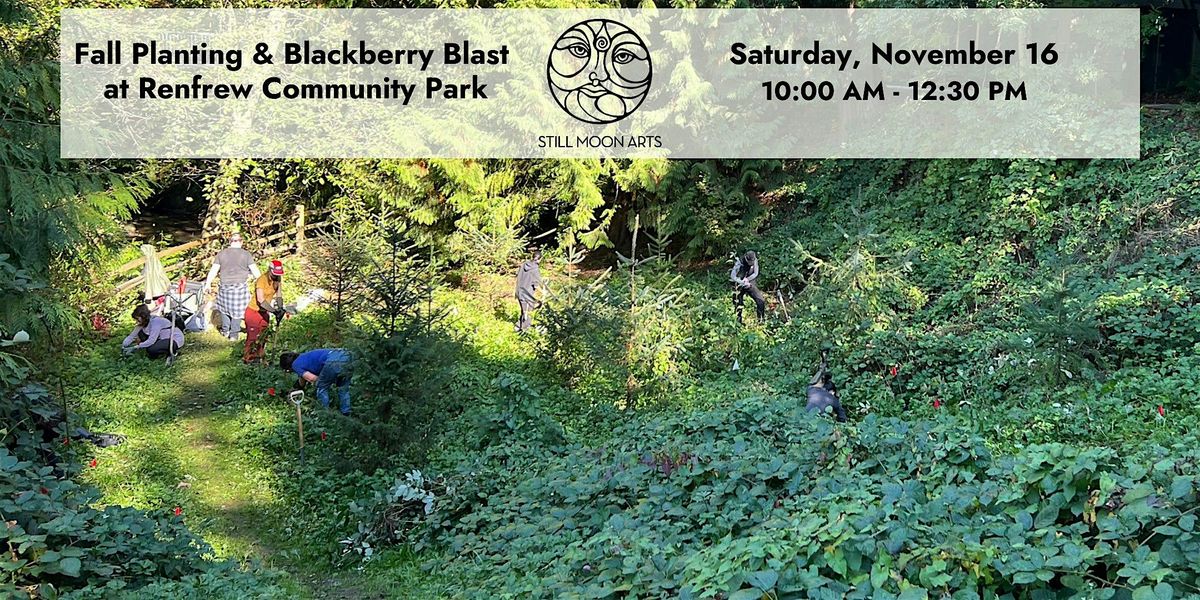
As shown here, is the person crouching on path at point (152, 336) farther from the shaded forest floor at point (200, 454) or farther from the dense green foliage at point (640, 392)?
the dense green foliage at point (640, 392)

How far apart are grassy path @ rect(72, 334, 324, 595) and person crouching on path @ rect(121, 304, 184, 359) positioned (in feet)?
0.67

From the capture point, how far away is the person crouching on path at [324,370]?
9327 mm

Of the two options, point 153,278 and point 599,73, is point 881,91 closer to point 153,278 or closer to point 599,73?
point 599,73

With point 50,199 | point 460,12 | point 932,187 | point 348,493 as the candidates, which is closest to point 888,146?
point 932,187

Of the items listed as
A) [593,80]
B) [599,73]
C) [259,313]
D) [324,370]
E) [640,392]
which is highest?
[599,73]

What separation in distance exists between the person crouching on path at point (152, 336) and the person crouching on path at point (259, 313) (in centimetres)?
94

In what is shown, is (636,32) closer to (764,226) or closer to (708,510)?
(764,226)

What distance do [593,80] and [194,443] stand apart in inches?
363

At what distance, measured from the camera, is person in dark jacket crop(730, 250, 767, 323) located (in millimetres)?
13266

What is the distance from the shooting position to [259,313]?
11.8 m

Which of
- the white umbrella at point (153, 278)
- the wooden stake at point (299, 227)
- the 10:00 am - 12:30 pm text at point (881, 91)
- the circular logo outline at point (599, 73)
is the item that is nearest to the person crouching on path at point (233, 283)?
the white umbrella at point (153, 278)

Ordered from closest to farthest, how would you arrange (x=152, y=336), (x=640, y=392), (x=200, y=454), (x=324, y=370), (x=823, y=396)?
1. (x=823, y=396)
2. (x=200, y=454)
3. (x=324, y=370)
4. (x=640, y=392)
5. (x=152, y=336)

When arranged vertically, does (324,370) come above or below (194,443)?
above

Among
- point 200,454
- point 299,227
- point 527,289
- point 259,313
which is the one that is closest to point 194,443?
point 200,454
